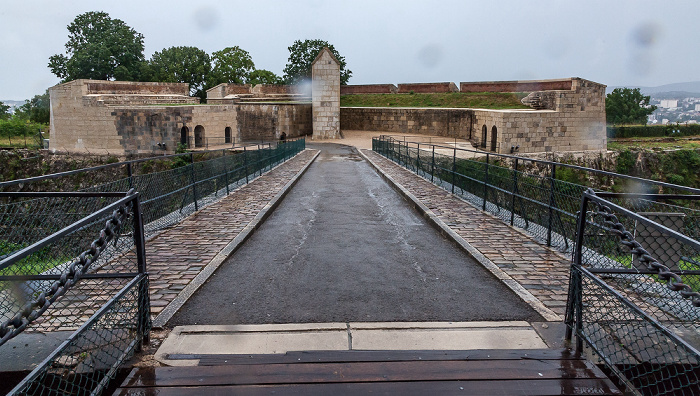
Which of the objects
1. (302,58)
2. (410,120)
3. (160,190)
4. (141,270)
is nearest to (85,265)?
(141,270)

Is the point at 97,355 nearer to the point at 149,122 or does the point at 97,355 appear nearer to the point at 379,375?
the point at 379,375

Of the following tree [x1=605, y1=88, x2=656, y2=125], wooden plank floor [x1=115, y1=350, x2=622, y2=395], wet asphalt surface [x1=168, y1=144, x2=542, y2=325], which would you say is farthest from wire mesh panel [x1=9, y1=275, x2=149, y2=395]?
tree [x1=605, y1=88, x2=656, y2=125]

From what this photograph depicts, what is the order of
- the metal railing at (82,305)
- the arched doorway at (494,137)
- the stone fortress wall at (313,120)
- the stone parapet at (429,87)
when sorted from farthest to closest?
the stone parapet at (429,87)
the stone fortress wall at (313,120)
the arched doorway at (494,137)
the metal railing at (82,305)

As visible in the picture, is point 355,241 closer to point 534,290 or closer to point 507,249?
point 507,249

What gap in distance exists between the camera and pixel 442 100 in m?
40.8

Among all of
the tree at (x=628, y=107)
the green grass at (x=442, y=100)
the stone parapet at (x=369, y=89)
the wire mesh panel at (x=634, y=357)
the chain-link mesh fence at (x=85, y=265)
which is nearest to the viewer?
the chain-link mesh fence at (x=85, y=265)

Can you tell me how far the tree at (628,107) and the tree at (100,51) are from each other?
202 ft

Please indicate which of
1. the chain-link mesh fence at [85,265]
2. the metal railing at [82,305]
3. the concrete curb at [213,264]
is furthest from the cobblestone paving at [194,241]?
the metal railing at [82,305]

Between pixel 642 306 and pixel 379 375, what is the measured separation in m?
2.89

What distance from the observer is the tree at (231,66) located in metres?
59.5

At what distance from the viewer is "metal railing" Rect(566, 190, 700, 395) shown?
275cm

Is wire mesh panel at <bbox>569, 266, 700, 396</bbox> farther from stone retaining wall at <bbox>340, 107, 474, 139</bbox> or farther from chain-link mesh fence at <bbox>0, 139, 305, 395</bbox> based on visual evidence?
stone retaining wall at <bbox>340, 107, 474, 139</bbox>

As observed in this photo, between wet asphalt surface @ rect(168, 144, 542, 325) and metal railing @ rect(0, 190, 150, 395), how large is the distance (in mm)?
745

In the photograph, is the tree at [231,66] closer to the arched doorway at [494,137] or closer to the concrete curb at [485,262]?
the arched doorway at [494,137]
